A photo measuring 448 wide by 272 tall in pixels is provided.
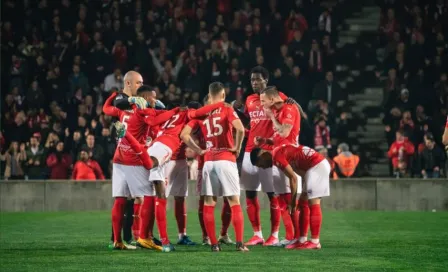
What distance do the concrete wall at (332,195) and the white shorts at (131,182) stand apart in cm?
879

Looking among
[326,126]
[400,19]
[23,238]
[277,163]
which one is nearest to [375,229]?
[277,163]

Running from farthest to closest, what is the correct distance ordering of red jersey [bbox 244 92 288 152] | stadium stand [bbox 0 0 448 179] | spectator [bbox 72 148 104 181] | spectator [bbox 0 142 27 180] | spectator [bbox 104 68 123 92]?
spectator [bbox 104 68 123 92], stadium stand [bbox 0 0 448 179], spectator [bbox 0 142 27 180], spectator [bbox 72 148 104 181], red jersey [bbox 244 92 288 152]

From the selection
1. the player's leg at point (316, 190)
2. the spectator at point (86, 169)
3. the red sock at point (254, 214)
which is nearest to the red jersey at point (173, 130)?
the red sock at point (254, 214)

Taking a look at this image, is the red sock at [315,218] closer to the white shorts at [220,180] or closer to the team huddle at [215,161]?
the team huddle at [215,161]

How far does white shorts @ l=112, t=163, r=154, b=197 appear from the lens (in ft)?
43.7

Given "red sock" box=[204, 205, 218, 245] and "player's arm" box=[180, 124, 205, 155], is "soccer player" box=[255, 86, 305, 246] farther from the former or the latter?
"red sock" box=[204, 205, 218, 245]

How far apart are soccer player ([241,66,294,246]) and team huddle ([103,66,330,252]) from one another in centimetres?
2

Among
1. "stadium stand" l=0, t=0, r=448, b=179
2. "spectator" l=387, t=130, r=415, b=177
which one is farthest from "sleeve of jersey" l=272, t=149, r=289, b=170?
"stadium stand" l=0, t=0, r=448, b=179

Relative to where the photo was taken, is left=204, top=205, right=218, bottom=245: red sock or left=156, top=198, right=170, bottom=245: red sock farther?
left=156, top=198, right=170, bottom=245: red sock

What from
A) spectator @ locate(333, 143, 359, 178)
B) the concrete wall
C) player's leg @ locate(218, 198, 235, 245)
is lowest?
player's leg @ locate(218, 198, 235, 245)

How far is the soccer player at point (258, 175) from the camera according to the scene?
1441 centimetres

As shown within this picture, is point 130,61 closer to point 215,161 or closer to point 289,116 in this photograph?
point 289,116

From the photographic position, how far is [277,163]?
1326cm

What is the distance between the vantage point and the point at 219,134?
13.1 metres
